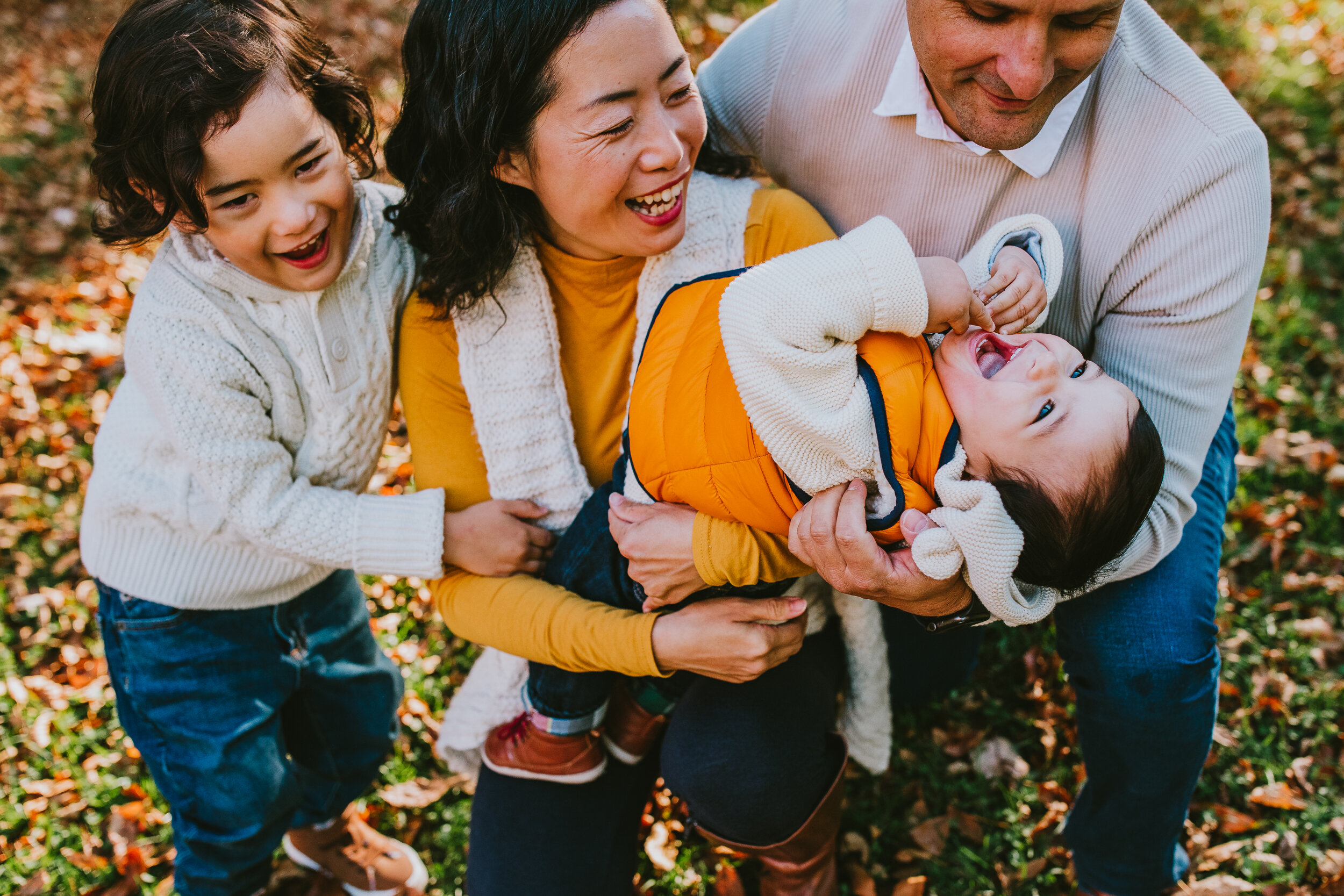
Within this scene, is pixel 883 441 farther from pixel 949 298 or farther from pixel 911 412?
pixel 949 298

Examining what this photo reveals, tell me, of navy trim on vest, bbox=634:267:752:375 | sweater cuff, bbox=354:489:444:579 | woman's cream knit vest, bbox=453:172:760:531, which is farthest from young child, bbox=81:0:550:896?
navy trim on vest, bbox=634:267:752:375

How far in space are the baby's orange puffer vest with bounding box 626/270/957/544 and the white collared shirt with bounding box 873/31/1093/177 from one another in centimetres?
52

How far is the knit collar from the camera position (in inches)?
86.0

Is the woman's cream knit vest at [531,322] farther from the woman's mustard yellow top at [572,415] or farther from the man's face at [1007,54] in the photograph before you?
the man's face at [1007,54]

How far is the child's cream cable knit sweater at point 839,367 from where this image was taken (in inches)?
70.2

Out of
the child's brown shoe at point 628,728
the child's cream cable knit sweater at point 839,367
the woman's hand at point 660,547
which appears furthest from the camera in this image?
the child's brown shoe at point 628,728

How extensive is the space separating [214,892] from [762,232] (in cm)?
236

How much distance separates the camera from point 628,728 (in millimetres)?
2645

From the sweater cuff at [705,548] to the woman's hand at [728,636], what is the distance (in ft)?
0.49

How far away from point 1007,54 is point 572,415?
1355 mm

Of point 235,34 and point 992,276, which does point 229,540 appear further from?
point 992,276

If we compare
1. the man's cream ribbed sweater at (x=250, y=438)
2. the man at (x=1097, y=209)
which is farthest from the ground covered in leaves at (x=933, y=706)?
the man's cream ribbed sweater at (x=250, y=438)

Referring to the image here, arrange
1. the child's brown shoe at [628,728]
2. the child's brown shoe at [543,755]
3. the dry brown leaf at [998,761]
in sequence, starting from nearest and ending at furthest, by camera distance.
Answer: the child's brown shoe at [543,755] < the child's brown shoe at [628,728] < the dry brown leaf at [998,761]

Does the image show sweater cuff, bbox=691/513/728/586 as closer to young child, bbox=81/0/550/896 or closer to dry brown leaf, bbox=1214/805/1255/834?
young child, bbox=81/0/550/896
